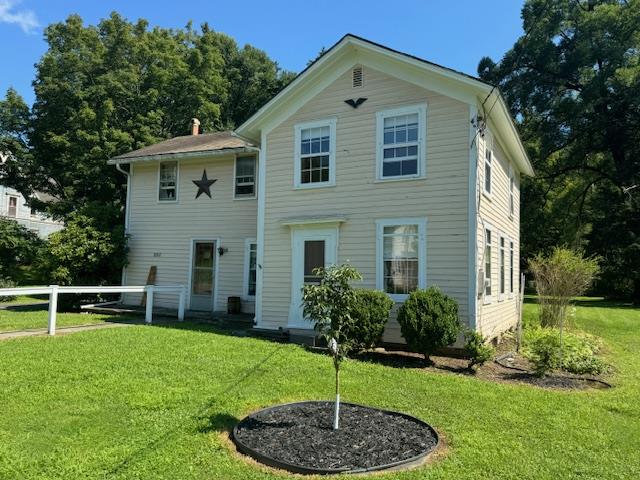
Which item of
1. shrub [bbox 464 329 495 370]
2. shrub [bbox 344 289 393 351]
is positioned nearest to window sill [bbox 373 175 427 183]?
shrub [bbox 344 289 393 351]

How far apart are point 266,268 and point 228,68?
29957 millimetres

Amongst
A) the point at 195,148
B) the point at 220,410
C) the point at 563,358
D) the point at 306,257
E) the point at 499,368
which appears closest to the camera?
the point at 220,410

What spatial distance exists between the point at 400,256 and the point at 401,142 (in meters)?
2.55

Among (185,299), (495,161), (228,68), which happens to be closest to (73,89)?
(228,68)

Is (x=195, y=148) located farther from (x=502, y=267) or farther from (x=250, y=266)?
(x=502, y=267)

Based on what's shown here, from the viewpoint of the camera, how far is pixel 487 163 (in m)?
11.3

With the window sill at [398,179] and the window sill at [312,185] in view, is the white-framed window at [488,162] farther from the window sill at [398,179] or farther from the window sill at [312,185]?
the window sill at [312,185]

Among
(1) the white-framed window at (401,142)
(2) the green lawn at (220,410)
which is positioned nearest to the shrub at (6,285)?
(2) the green lawn at (220,410)

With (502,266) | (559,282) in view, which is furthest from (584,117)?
(559,282)

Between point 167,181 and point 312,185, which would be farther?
point 167,181

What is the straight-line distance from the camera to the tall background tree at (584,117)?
24.5 meters

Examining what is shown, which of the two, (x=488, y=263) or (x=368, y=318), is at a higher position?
(x=488, y=263)

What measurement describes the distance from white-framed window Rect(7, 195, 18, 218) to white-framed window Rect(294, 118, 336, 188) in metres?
34.7

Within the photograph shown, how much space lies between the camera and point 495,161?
12352 mm
